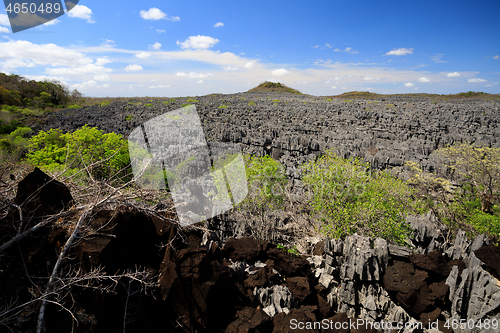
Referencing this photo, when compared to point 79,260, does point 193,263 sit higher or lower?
lower

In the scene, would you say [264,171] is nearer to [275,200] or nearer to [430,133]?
[275,200]

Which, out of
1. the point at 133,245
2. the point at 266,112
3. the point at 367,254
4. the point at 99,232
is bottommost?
the point at 367,254

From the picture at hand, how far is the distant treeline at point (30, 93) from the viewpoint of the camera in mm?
49231

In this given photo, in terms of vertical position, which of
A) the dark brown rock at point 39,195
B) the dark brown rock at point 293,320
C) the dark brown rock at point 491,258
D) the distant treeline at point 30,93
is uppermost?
the distant treeline at point 30,93

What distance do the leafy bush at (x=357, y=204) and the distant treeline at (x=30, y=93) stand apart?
64.7 metres

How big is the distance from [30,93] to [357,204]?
255 ft

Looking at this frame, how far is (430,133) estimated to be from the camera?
82.5 ft

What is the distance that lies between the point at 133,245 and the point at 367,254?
5830 mm

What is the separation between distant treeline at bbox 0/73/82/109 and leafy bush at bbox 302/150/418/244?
6473 cm

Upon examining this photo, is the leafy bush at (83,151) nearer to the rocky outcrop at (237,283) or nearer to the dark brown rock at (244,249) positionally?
the dark brown rock at (244,249)

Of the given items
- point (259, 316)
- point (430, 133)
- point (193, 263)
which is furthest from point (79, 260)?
point (430, 133)

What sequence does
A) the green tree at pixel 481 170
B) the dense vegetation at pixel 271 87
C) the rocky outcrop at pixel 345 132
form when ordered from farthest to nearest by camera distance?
the dense vegetation at pixel 271 87
the rocky outcrop at pixel 345 132
the green tree at pixel 481 170

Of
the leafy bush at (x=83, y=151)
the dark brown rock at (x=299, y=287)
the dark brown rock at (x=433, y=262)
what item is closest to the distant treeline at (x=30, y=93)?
the leafy bush at (x=83, y=151)

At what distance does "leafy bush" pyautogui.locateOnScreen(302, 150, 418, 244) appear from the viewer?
30.4 feet
